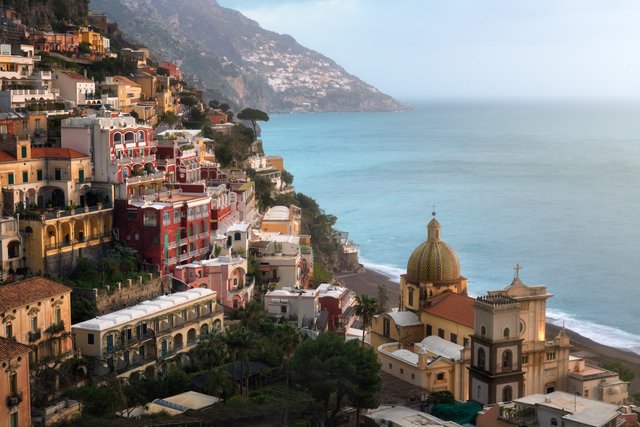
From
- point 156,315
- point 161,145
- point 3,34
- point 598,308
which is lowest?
point 598,308

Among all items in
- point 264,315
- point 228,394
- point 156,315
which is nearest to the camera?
point 228,394

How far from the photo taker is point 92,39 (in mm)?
75875

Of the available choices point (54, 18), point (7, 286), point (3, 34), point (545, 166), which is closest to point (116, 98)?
point (3, 34)

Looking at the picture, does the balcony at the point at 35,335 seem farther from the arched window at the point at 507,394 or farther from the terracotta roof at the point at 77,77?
the terracotta roof at the point at 77,77

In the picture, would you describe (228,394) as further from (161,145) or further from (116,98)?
(116,98)

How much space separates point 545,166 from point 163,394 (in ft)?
416

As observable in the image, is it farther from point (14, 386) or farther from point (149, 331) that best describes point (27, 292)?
point (14, 386)

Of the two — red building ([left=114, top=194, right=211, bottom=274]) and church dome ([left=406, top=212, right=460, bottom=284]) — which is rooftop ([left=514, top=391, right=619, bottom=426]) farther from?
red building ([left=114, top=194, right=211, bottom=274])

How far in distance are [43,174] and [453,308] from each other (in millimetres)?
19534

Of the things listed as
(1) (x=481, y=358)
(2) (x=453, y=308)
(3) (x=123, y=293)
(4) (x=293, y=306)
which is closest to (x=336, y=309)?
(4) (x=293, y=306)

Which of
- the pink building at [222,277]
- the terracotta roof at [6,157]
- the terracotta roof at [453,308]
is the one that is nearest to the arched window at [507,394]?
the terracotta roof at [453,308]

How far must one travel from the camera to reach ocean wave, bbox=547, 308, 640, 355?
200 ft

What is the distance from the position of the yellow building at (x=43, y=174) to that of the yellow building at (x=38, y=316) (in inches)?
362

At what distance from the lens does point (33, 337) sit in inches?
1387
